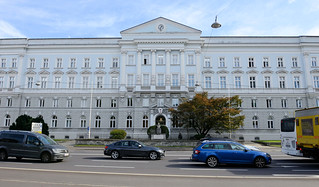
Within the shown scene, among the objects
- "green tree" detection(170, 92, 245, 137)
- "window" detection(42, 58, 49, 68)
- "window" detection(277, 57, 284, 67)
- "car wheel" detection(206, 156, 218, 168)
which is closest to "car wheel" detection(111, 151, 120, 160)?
"car wheel" detection(206, 156, 218, 168)

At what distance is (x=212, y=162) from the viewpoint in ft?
43.7

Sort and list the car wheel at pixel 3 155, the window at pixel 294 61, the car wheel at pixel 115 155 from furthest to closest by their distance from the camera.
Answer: the window at pixel 294 61, the car wheel at pixel 115 155, the car wheel at pixel 3 155

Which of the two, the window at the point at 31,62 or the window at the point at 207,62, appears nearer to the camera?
the window at the point at 207,62

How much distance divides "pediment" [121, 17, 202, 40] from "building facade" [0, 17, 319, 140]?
182 mm

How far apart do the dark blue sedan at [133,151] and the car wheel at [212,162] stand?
4.41m

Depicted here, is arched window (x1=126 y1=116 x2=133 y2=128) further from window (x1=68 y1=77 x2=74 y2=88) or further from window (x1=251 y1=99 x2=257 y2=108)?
window (x1=251 y1=99 x2=257 y2=108)

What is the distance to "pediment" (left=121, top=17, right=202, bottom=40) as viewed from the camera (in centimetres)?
4206

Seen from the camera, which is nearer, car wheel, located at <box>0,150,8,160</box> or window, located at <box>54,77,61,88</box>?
car wheel, located at <box>0,150,8,160</box>

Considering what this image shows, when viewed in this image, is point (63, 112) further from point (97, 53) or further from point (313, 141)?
point (313, 141)

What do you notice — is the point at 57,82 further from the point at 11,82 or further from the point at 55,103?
the point at 11,82

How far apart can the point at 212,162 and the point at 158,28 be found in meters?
33.4

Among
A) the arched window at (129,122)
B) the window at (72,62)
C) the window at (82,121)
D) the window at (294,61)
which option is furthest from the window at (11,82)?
the window at (294,61)

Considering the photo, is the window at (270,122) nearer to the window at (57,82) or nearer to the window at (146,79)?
the window at (146,79)

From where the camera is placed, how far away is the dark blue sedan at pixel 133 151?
54.9 ft
